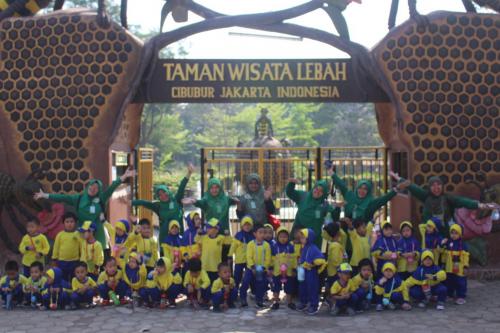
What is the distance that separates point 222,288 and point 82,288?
5.35ft

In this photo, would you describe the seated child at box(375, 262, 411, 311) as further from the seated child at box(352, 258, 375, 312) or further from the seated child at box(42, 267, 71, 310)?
the seated child at box(42, 267, 71, 310)

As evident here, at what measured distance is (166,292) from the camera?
621 cm

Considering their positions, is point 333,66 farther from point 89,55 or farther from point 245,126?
point 245,126

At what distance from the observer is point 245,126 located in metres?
46.0

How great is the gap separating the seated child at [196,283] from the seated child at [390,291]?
6.43ft

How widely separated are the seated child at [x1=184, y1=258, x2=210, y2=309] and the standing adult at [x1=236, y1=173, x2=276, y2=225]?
1063mm

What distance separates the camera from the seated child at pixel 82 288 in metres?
6.14

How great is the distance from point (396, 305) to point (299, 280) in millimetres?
1149

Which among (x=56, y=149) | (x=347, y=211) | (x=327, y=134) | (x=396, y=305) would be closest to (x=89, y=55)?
(x=56, y=149)

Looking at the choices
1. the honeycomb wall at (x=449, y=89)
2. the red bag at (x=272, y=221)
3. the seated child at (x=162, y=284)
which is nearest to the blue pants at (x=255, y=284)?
the seated child at (x=162, y=284)

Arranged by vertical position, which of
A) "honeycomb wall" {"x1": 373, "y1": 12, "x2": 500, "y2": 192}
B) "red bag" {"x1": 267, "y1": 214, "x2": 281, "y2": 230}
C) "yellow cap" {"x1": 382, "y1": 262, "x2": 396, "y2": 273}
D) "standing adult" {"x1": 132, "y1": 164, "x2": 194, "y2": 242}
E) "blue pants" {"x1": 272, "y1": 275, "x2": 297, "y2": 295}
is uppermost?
"honeycomb wall" {"x1": 373, "y1": 12, "x2": 500, "y2": 192}

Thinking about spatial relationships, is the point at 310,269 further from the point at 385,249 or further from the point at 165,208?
the point at 165,208

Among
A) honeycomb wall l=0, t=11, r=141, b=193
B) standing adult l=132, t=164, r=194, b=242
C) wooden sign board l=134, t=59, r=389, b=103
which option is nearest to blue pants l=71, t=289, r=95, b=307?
standing adult l=132, t=164, r=194, b=242

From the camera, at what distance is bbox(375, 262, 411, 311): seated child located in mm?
6029
